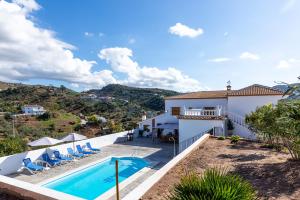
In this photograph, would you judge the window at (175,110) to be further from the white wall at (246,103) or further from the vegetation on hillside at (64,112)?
the vegetation on hillside at (64,112)

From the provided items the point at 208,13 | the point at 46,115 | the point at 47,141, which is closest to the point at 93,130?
the point at 46,115

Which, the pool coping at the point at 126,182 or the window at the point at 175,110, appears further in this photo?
the window at the point at 175,110

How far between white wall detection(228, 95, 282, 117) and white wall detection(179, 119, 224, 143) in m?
5.69

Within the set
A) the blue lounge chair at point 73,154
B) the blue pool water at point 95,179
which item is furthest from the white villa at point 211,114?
the blue lounge chair at point 73,154

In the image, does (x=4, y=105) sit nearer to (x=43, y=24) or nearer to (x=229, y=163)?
(x=43, y=24)

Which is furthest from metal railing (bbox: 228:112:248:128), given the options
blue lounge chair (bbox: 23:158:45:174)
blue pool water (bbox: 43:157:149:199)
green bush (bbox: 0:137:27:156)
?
green bush (bbox: 0:137:27:156)

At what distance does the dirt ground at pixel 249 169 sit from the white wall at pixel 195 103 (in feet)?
44.7

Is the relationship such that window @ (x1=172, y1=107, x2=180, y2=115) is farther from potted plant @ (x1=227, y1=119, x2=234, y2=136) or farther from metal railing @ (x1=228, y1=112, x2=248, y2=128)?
potted plant @ (x1=227, y1=119, x2=234, y2=136)

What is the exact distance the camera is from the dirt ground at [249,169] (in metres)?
7.38

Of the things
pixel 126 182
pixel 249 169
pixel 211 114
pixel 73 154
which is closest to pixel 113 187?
pixel 126 182

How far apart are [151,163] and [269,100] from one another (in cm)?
1511

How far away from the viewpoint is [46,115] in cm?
5472

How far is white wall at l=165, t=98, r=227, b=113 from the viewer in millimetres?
28500

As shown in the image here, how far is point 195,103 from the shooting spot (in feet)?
99.9
